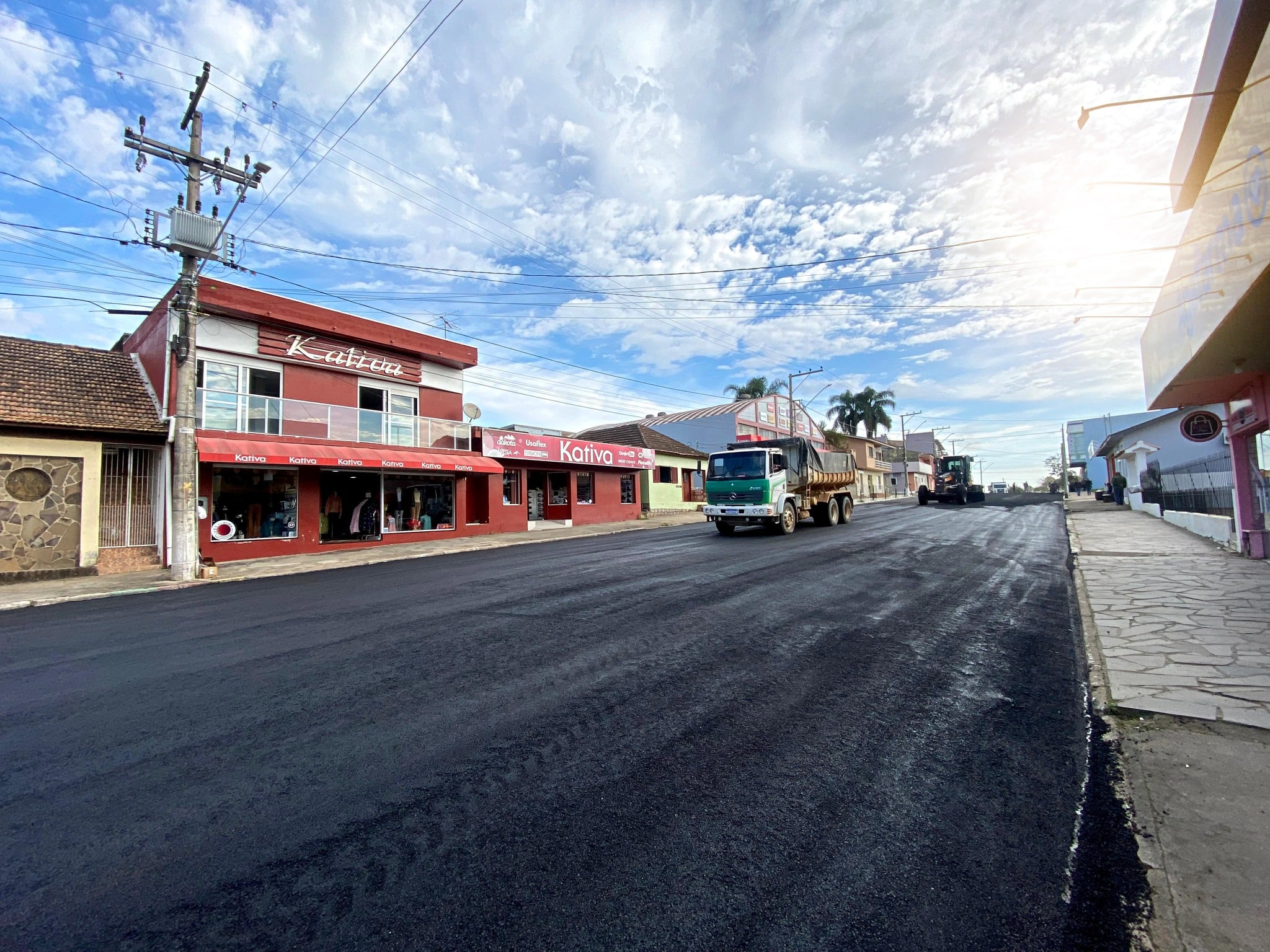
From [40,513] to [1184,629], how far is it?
67.7 feet

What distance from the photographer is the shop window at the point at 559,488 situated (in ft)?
86.7

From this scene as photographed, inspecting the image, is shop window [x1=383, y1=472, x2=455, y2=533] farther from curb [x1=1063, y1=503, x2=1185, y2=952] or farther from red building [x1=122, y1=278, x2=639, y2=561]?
curb [x1=1063, y1=503, x2=1185, y2=952]

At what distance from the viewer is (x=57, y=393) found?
1443 centimetres

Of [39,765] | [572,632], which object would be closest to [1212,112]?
[572,632]

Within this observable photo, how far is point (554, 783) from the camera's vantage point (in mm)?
3102

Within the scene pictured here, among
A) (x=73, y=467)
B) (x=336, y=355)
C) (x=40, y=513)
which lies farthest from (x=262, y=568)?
(x=336, y=355)

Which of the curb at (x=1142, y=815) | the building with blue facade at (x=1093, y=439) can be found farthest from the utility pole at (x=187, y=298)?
the building with blue facade at (x=1093, y=439)

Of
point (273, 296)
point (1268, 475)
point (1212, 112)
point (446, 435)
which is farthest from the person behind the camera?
point (446, 435)

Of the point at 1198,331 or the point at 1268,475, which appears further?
the point at 1268,475

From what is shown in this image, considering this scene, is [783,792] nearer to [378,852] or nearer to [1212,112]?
[378,852]

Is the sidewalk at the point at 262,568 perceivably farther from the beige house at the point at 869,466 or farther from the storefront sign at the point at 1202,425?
the beige house at the point at 869,466

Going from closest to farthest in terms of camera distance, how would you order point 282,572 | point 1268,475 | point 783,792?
point 783,792 → point 1268,475 → point 282,572

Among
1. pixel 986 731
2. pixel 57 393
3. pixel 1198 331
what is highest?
pixel 57 393

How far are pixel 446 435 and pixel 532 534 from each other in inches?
193
